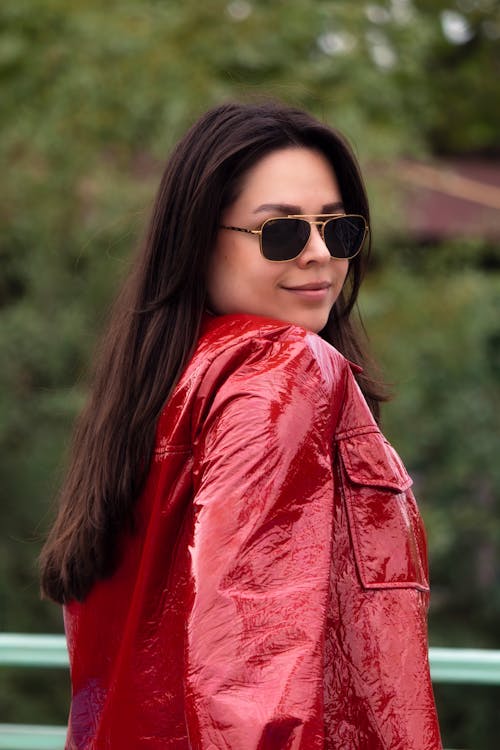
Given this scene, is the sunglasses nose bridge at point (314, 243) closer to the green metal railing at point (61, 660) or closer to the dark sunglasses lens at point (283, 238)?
the dark sunglasses lens at point (283, 238)

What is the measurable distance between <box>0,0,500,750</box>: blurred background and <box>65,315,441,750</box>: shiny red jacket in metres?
4.65

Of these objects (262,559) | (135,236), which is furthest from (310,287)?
(135,236)

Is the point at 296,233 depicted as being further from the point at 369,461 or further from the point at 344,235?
the point at 369,461

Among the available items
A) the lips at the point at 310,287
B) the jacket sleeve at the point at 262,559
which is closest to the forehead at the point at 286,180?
the lips at the point at 310,287

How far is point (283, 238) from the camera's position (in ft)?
4.93

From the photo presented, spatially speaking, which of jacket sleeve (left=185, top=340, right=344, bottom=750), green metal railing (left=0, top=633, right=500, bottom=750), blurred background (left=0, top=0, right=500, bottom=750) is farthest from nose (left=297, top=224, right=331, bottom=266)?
blurred background (left=0, top=0, right=500, bottom=750)

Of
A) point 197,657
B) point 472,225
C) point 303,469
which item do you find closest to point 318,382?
point 303,469

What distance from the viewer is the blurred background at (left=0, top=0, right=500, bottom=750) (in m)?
6.34

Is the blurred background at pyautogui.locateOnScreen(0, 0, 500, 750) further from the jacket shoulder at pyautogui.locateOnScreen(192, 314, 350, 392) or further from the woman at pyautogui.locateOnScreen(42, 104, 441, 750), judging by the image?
the jacket shoulder at pyautogui.locateOnScreen(192, 314, 350, 392)

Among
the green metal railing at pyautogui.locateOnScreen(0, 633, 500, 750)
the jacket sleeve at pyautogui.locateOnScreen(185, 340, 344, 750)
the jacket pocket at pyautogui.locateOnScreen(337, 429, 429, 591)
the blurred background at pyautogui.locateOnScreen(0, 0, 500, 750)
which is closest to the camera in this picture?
the jacket sleeve at pyautogui.locateOnScreen(185, 340, 344, 750)

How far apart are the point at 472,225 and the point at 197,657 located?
7.73 metres

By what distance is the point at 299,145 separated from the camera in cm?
157

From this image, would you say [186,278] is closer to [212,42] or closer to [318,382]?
[318,382]

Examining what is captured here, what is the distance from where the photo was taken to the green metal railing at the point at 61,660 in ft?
7.60
